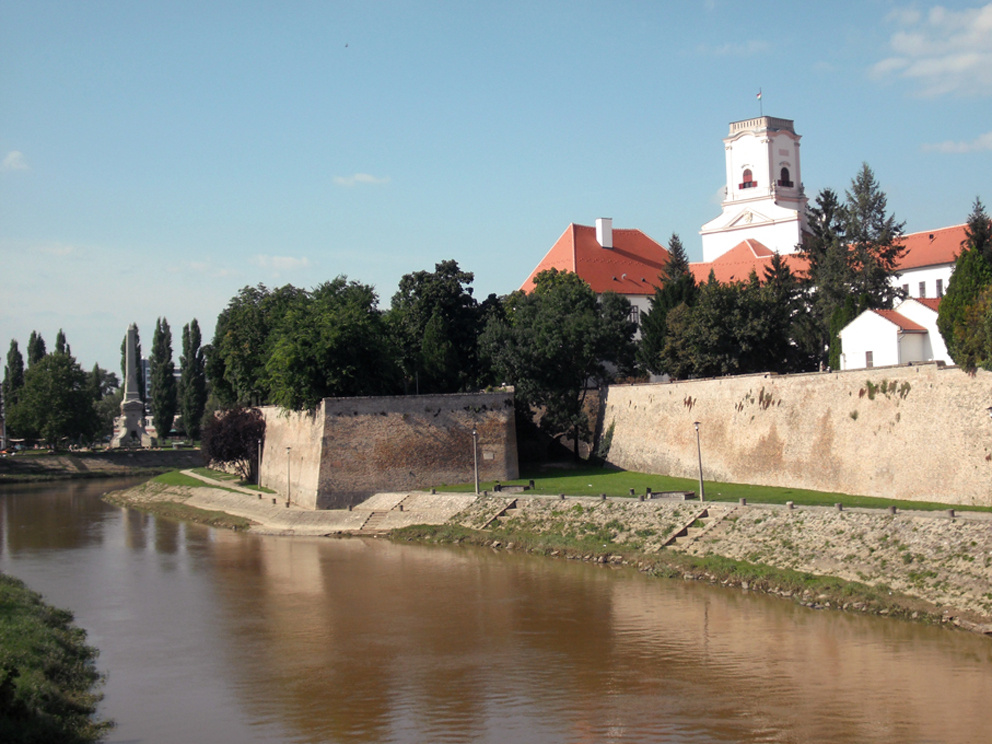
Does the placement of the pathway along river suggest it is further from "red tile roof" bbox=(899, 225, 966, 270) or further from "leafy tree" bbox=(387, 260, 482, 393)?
"red tile roof" bbox=(899, 225, 966, 270)

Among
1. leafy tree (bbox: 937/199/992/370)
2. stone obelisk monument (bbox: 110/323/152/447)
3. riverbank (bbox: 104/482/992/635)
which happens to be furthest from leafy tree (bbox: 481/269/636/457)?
stone obelisk monument (bbox: 110/323/152/447)

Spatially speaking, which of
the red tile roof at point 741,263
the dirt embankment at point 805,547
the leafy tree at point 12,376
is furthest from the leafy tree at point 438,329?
the leafy tree at point 12,376

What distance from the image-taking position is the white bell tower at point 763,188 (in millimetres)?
56281

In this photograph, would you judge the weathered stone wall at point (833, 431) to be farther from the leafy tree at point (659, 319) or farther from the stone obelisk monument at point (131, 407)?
the stone obelisk monument at point (131, 407)

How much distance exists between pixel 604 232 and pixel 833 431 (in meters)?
30.1

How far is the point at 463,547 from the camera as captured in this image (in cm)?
2673

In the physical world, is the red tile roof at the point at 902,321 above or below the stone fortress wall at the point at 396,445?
above

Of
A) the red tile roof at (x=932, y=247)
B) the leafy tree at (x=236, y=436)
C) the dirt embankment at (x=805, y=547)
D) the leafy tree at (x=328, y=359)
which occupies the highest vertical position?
the red tile roof at (x=932, y=247)

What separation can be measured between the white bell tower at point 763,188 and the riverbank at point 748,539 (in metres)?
33.4

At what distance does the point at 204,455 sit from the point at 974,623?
3382cm

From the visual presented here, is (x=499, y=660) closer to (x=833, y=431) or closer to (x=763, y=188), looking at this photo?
(x=833, y=431)

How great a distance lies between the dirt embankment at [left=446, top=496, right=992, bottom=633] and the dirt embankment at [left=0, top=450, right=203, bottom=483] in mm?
40276

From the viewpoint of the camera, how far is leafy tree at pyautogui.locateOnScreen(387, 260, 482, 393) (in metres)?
39.5

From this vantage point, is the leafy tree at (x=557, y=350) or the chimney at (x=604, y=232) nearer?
the leafy tree at (x=557, y=350)
